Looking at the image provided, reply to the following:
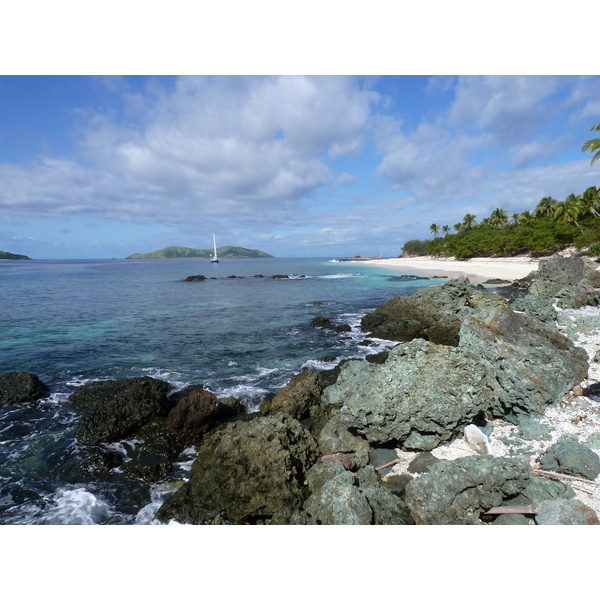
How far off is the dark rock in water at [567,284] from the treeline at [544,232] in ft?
62.0

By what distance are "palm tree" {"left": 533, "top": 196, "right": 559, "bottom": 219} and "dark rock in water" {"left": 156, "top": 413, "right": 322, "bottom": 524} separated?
83.6 metres

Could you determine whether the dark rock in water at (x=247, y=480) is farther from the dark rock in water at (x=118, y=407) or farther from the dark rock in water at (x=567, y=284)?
the dark rock in water at (x=567, y=284)

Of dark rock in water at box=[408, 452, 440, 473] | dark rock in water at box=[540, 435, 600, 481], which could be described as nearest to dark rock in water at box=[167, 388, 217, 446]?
dark rock in water at box=[408, 452, 440, 473]

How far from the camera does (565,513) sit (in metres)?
4.05

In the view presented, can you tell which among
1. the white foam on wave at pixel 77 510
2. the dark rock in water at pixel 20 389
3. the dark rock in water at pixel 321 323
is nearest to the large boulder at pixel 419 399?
the white foam on wave at pixel 77 510

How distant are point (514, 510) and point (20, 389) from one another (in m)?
14.2

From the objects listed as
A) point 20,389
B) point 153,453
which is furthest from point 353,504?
point 20,389

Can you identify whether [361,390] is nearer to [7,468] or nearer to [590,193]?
[7,468]

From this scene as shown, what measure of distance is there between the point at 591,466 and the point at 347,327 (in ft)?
46.0

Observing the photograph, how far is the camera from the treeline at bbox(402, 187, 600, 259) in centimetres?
5175

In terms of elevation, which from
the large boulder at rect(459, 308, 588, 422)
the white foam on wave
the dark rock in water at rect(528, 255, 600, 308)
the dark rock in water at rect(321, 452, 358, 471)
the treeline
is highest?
the treeline

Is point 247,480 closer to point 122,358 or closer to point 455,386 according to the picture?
point 455,386

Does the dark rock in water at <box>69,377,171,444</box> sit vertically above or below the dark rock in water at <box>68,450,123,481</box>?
above

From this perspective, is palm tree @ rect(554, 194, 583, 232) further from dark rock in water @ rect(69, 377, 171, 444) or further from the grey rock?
dark rock in water @ rect(69, 377, 171, 444)
